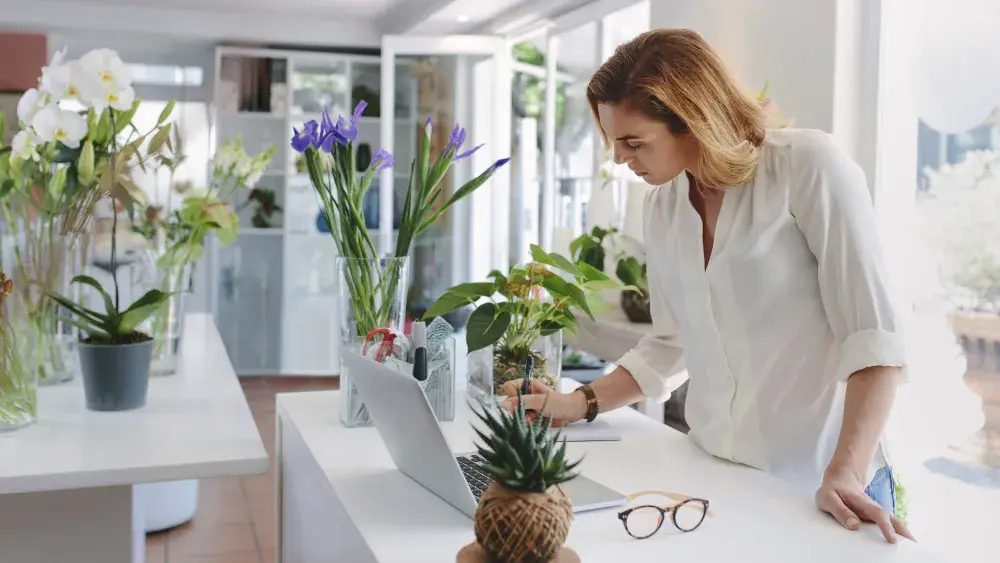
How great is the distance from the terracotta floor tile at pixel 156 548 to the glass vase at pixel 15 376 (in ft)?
6.00

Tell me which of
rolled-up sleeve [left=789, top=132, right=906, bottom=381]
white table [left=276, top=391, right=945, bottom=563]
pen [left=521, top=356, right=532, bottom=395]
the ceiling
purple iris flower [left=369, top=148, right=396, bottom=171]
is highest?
the ceiling

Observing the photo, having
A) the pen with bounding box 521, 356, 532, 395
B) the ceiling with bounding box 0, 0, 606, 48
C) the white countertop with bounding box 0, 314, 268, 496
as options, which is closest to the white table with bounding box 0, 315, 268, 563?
the white countertop with bounding box 0, 314, 268, 496

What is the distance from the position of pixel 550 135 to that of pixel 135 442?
4339 millimetres

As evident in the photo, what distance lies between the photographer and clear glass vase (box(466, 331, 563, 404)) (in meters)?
1.88

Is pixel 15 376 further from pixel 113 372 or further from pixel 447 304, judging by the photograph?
pixel 447 304

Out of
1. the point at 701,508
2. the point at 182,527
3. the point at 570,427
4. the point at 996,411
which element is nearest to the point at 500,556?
the point at 701,508

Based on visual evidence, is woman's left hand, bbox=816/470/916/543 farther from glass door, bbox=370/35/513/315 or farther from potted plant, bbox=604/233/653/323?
glass door, bbox=370/35/513/315

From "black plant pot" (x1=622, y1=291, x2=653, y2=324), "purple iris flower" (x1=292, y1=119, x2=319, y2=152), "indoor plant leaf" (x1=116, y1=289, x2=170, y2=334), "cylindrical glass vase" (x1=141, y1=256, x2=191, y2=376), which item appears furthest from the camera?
"black plant pot" (x1=622, y1=291, x2=653, y2=324)

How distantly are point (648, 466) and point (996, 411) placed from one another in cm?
163

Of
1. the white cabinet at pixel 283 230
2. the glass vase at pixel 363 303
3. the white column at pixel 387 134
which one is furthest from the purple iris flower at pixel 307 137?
the white cabinet at pixel 283 230

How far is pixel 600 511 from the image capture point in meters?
1.32

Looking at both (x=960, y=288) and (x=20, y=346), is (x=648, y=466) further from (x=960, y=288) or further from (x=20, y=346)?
(x=960, y=288)

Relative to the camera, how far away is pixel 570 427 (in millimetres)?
1816

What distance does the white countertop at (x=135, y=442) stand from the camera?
152 cm
